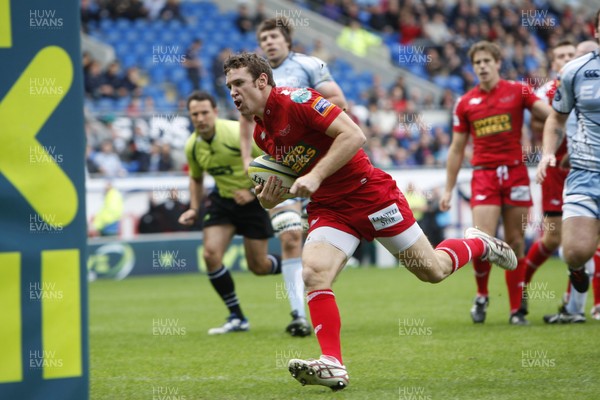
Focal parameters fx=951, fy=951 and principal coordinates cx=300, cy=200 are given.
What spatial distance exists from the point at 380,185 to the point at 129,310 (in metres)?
6.67

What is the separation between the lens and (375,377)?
244 inches

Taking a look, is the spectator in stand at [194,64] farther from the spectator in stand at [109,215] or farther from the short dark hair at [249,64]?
the short dark hair at [249,64]

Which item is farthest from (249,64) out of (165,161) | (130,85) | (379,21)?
(379,21)

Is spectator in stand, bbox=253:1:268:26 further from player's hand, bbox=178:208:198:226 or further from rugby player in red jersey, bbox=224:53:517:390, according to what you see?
rugby player in red jersey, bbox=224:53:517:390

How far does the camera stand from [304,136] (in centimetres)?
589

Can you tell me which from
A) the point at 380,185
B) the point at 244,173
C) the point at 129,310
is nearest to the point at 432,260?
the point at 380,185

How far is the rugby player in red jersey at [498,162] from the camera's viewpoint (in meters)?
9.05

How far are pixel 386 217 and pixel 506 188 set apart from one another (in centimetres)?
336

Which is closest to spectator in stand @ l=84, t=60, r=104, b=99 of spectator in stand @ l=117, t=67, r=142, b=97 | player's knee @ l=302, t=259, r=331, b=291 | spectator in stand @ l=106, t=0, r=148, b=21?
spectator in stand @ l=117, t=67, r=142, b=97

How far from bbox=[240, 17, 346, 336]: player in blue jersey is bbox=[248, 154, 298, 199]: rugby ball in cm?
268

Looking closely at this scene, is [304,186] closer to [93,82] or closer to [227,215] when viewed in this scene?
[227,215]

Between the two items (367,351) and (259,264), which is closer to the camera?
(367,351)

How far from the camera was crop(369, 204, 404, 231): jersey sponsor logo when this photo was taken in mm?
6010

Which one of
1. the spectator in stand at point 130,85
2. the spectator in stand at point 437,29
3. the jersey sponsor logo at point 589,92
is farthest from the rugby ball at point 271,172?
the spectator in stand at point 437,29
